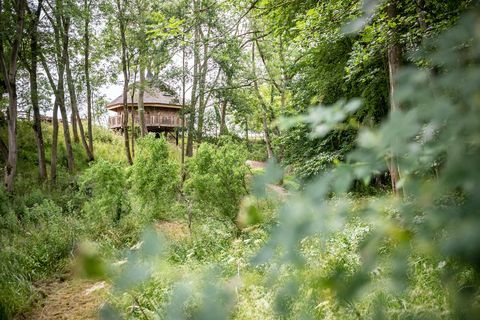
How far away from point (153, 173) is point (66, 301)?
3367 mm

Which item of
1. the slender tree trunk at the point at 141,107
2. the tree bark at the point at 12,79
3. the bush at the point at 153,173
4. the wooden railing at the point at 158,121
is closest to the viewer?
the bush at the point at 153,173

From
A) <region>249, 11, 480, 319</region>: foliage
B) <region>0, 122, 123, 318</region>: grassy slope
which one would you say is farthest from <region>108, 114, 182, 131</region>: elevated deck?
<region>249, 11, 480, 319</region>: foliage

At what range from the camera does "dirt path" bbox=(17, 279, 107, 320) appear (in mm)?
4406

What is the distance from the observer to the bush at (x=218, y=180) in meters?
6.86

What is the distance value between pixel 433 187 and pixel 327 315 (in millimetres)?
2569

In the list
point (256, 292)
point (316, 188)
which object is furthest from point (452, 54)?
point (256, 292)

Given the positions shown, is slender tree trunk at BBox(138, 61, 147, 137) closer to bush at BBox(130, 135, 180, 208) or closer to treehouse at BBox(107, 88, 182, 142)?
bush at BBox(130, 135, 180, 208)

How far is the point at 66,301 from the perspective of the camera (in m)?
4.82

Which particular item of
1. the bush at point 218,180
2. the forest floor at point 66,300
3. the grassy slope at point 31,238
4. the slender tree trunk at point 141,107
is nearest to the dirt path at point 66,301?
the forest floor at point 66,300

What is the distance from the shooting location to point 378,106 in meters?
9.16

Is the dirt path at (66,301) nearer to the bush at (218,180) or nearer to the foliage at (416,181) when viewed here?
the bush at (218,180)

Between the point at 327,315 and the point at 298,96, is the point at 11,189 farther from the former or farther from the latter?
the point at 327,315

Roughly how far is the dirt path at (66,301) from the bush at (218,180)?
255 centimetres

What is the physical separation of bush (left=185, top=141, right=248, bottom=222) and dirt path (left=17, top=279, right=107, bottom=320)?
2.55 metres
